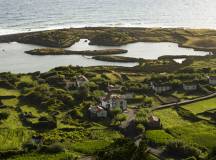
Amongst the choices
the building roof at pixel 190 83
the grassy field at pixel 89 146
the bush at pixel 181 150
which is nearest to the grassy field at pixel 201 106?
the building roof at pixel 190 83

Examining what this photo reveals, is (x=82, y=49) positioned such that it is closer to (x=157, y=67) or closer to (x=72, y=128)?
(x=157, y=67)

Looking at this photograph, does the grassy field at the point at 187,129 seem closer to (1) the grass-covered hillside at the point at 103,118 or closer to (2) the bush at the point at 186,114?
(1) the grass-covered hillside at the point at 103,118

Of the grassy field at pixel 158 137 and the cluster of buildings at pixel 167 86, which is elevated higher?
the cluster of buildings at pixel 167 86

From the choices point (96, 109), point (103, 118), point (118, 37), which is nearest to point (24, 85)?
point (96, 109)

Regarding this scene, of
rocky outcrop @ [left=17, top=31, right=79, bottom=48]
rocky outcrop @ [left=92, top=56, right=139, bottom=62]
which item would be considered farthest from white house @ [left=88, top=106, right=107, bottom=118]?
rocky outcrop @ [left=17, top=31, right=79, bottom=48]

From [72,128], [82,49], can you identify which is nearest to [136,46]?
[82,49]
